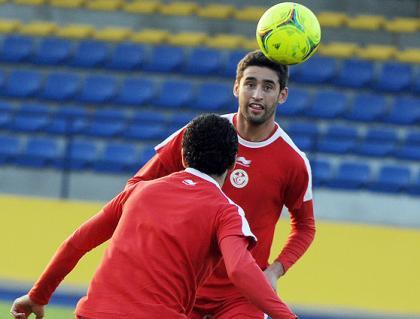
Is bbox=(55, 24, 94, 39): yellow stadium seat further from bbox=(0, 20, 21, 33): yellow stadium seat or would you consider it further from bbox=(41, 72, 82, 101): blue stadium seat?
bbox=(41, 72, 82, 101): blue stadium seat

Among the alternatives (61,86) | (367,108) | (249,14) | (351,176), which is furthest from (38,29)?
(351,176)

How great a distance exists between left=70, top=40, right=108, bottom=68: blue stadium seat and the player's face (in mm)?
12156

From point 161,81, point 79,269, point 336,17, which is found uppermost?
point 336,17

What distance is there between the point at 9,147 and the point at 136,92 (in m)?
2.34

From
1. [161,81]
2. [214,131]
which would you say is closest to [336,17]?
[161,81]

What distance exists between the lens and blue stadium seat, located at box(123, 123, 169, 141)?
14.7 meters

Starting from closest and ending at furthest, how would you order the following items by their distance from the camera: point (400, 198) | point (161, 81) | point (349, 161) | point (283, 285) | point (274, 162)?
point (274, 162), point (283, 285), point (400, 198), point (349, 161), point (161, 81)

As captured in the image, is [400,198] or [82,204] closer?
[82,204]

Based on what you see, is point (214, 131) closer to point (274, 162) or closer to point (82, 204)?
point (274, 162)

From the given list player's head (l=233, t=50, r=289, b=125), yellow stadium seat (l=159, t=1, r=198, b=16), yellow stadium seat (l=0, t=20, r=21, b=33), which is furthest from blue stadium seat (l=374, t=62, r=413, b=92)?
player's head (l=233, t=50, r=289, b=125)

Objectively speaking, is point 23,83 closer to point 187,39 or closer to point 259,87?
point 187,39

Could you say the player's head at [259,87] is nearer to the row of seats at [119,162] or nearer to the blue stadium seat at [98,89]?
the row of seats at [119,162]

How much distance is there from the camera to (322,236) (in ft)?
37.7

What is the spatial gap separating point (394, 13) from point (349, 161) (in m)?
5.49
